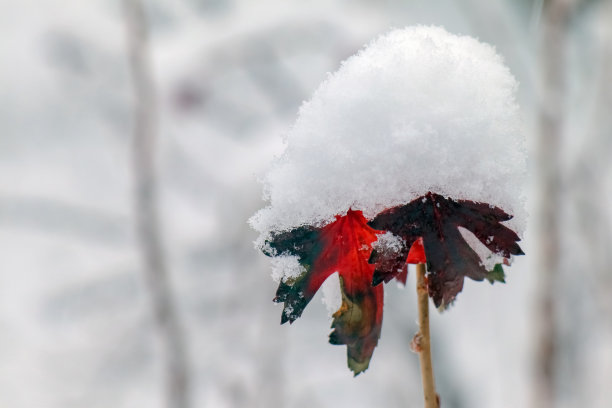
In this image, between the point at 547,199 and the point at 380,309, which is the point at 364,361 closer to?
the point at 380,309

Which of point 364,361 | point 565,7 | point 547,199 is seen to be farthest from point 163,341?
point 565,7

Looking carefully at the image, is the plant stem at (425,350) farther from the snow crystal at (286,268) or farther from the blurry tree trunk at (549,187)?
the blurry tree trunk at (549,187)

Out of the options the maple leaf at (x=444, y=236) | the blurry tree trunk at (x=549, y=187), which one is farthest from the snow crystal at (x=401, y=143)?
the blurry tree trunk at (x=549, y=187)

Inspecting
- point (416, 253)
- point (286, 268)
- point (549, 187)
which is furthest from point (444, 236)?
point (549, 187)

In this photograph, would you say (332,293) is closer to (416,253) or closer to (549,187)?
(416,253)

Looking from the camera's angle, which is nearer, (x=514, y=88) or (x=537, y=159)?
(x=514, y=88)

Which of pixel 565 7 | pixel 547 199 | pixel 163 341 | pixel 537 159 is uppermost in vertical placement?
pixel 565 7
